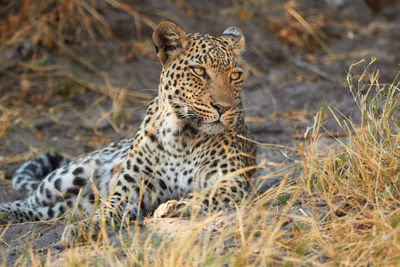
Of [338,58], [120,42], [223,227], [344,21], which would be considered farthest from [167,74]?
[344,21]

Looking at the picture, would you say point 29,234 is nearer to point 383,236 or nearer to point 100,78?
point 383,236

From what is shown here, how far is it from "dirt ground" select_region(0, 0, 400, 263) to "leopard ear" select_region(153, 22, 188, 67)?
178 cm

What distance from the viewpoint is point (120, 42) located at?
1054cm

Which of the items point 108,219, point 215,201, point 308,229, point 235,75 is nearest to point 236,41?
point 235,75

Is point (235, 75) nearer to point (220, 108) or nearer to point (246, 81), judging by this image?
point (220, 108)

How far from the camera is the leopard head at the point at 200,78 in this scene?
4.95 m

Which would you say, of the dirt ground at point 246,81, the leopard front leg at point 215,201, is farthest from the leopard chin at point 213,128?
the dirt ground at point 246,81

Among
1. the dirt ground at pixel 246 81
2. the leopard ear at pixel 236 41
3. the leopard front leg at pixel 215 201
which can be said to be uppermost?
the leopard ear at pixel 236 41

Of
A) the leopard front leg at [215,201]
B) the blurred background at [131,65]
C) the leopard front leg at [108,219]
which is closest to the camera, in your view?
the leopard front leg at [108,219]

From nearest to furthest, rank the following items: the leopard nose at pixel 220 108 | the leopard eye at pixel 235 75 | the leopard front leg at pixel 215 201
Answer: the leopard front leg at pixel 215 201, the leopard nose at pixel 220 108, the leopard eye at pixel 235 75

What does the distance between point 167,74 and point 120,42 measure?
5470 millimetres

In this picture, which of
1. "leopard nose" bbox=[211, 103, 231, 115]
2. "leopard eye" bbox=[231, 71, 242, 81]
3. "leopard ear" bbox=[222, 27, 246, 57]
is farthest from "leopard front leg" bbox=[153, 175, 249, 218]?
"leopard ear" bbox=[222, 27, 246, 57]

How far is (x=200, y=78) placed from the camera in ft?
16.7

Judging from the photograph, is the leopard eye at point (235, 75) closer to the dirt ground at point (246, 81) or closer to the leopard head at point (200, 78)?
the leopard head at point (200, 78)
